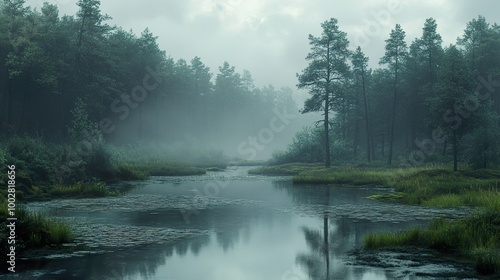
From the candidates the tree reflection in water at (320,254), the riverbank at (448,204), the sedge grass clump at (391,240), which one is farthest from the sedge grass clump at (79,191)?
the sedge grass clump at (391,240)

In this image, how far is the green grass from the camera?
13.4 meters

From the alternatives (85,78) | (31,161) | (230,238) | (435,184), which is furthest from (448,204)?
(85,78)

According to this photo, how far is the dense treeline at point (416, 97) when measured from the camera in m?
44.4

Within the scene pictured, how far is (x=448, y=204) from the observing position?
Answer: 2467 cm

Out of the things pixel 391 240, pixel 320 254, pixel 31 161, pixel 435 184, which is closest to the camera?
pixel 320 254

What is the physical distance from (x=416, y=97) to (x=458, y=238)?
61.8 meters

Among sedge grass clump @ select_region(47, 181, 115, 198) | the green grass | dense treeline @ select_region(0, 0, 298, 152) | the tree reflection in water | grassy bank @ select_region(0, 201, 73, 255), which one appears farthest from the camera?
dense treeline @ select_region(0, 0, 298, 152)

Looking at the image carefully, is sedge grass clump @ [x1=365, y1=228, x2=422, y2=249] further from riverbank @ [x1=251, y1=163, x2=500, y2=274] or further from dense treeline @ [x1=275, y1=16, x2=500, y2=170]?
dense treeline @ [x1=275, y1=16, x2=500, y2=170]

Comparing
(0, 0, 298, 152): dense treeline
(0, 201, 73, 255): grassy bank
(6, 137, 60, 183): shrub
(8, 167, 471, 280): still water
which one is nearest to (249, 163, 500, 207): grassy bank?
(8, 167, 471, 280): still water

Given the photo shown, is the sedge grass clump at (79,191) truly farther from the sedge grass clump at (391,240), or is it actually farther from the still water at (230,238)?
the sedge grass clump at (391,240)

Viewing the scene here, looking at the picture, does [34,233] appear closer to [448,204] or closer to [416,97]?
[448,204]

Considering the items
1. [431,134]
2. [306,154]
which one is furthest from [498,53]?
[306,154]

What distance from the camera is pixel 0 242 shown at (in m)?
13.5

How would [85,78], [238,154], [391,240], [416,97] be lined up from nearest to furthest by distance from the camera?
[391,240], [85,78], [416,97], [238,154]
